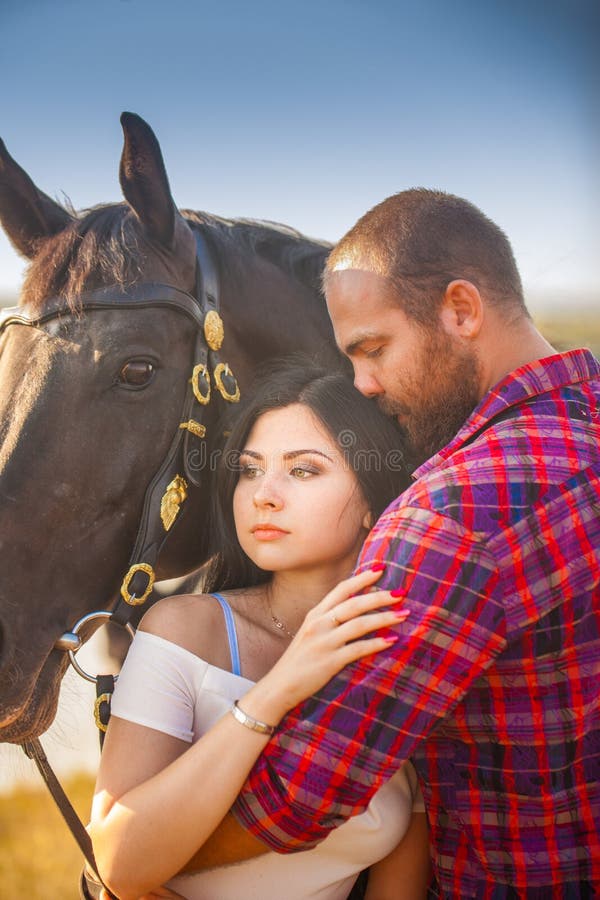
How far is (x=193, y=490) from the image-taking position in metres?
2.28

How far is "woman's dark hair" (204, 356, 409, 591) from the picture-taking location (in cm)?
194

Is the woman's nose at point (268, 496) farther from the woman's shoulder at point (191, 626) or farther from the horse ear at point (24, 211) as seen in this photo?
the horse ear at point (24, 211)

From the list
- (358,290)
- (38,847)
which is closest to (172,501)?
(358,290)

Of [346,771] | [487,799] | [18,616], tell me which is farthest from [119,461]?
[487,799]

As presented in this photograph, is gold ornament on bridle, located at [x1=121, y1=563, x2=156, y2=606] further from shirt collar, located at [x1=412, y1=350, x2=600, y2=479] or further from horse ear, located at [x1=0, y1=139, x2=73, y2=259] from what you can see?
horse ear, located at [x1=0, y1=139, x2=73, y2=259]

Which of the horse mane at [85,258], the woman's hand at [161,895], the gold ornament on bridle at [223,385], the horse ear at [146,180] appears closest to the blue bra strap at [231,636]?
the woman's hand at [161,895]

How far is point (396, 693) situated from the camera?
129 cm

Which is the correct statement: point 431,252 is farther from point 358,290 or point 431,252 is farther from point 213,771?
point 213,771

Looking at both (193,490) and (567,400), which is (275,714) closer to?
(567,400)

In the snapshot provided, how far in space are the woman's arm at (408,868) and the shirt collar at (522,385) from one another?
33.5 inches

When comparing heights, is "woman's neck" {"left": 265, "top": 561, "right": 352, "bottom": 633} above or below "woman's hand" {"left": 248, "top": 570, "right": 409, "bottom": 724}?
below

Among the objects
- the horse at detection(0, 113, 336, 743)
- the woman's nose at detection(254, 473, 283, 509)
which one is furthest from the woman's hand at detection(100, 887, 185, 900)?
the woman's nose at detection(254, 473, 283, 509)

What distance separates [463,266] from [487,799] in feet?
4.03

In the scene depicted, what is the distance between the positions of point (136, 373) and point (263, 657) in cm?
89
